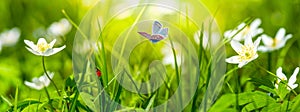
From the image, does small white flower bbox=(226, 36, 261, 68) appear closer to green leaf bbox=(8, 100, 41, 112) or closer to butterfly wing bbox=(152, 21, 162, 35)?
butterfly wing bbox=(152, 21, 162, 35)

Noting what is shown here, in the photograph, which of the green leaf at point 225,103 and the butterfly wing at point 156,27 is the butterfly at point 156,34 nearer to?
the butterfly wing at point 156,27

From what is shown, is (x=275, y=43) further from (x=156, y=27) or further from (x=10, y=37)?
(x=10, y=37)

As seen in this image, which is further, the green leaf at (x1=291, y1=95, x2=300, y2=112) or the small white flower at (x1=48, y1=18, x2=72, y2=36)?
the small white flower at (x1=48, y1=18, x2=72, y2=36)

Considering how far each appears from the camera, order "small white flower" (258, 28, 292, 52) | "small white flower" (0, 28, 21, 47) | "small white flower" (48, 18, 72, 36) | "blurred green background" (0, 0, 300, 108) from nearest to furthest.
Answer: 1. "small white flower" (258, 28, 292, 52)
2. "blurred green background" (0, 0, 300, 108)
3. "small white flower" (48, 18, 72, 36)
4. "small white flower" (0, 28, 21, 47)

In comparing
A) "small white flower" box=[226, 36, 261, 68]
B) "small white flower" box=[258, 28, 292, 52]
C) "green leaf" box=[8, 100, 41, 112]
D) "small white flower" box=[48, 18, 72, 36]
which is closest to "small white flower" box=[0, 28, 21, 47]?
"small white flower" box=[48, 18, 72, 36]

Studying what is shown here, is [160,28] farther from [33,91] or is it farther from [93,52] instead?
[33,91]

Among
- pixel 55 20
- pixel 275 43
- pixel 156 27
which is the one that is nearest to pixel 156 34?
pixel 156 27
